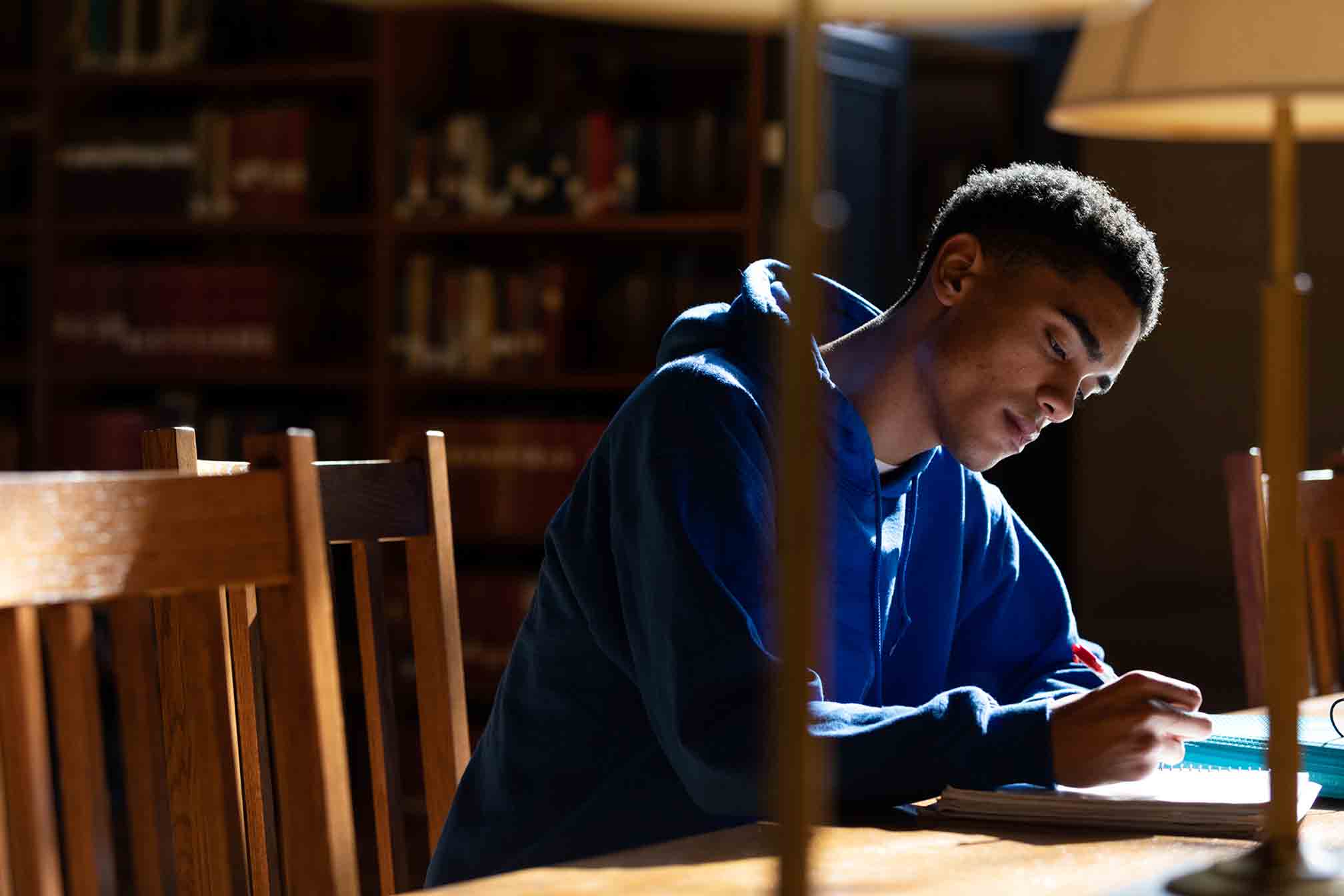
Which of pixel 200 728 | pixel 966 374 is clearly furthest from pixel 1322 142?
pixel 200 728

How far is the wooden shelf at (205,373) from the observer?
397 centimetres

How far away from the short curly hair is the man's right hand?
0.39 m

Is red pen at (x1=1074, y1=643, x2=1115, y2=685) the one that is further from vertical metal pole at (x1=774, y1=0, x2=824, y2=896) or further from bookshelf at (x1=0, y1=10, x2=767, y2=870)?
bookshelf at (x1=0, y1=10, x2=767, y2=870)

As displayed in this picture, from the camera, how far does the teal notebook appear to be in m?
1.30

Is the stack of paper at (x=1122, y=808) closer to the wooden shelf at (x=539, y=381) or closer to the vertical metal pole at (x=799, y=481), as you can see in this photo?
the vertical metal pole at (x=799, y=481)

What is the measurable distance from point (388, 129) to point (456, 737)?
2584 mm

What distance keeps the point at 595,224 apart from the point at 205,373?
40.3 inches

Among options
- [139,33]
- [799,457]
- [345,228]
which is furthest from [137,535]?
[139,33]

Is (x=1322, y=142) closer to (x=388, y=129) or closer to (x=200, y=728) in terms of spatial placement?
(x=388, y=129)

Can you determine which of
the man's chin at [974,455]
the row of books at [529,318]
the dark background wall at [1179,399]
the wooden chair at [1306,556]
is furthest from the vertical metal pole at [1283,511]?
the dark background wall at [1179,399]

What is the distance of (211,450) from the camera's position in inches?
160

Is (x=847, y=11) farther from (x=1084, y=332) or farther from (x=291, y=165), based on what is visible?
(x=291, y=165)

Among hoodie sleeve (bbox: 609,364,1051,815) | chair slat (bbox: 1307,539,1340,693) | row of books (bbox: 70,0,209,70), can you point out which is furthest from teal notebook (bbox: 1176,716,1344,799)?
row of books (bbox: 70,0,209,70)

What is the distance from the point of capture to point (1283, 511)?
92 centimetres
